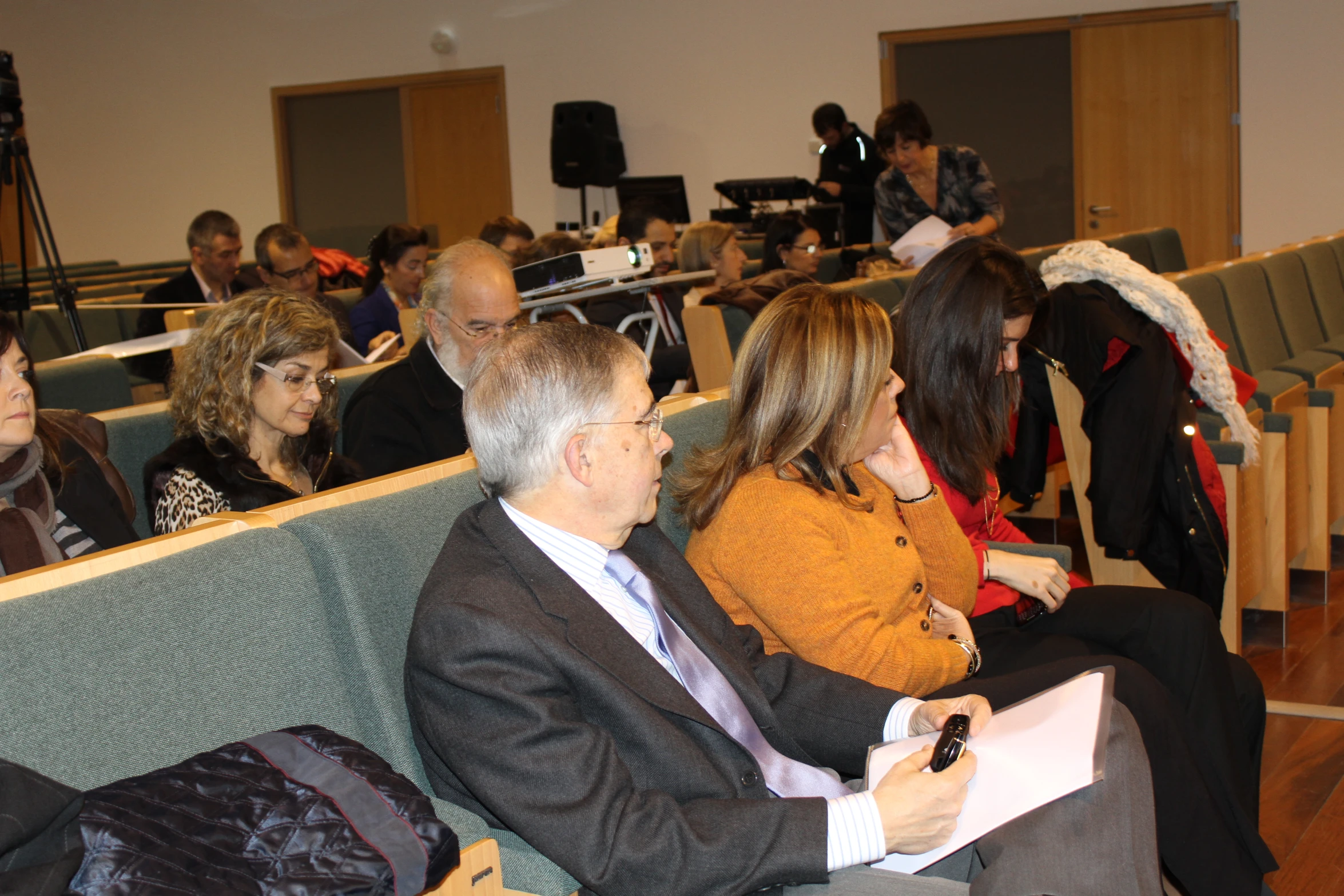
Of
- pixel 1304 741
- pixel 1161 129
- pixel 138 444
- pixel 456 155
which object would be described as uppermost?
pixel 456 155

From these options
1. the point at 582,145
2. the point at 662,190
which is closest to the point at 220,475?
the point at 662,190

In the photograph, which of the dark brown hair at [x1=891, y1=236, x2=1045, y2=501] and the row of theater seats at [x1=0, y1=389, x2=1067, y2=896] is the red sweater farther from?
the row of theater seats at [x1=0, y1=389, x2=1067, y2=896]

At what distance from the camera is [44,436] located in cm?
184

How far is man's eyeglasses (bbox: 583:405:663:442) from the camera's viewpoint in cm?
127

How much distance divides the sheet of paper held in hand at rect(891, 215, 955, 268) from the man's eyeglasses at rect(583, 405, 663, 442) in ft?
13.0

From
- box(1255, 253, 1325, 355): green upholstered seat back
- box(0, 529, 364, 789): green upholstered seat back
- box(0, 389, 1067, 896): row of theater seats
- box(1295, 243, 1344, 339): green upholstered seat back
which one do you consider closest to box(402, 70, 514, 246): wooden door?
box(1295, 243, 1344, 339): green upholstered seat back

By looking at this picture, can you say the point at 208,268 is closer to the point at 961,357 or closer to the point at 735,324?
the point at 735,324

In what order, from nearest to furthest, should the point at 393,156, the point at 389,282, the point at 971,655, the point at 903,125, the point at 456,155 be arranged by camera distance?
the point at 971,655 → the point at 389,282 → the point at 903,125 → the point at 456,155 → the point at 393,156

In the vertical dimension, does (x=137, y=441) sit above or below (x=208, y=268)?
below

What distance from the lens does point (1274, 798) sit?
7.32 feet

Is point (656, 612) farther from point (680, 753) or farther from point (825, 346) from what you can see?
point (825, 346)

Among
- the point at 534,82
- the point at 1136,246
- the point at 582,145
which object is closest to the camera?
the point at 1136,246

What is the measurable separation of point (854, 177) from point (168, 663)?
659 cm

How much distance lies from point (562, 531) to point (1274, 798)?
5.57ft
